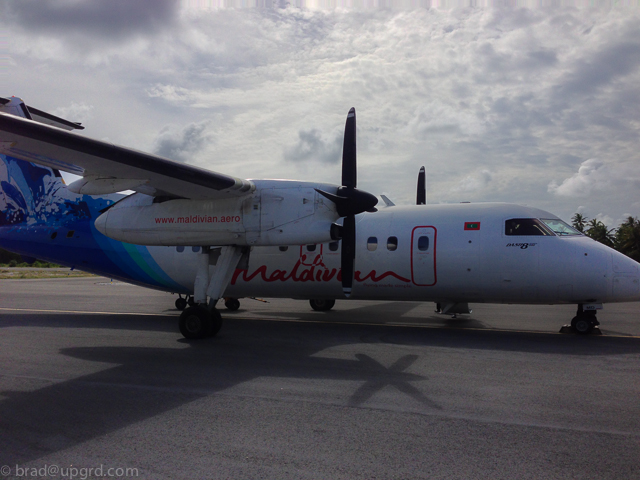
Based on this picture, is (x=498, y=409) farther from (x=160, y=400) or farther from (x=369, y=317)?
(x=369, y=317)

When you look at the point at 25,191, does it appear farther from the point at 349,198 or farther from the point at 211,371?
the point at 349,198

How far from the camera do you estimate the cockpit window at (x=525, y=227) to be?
11.0m

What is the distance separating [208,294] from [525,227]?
7743 mm

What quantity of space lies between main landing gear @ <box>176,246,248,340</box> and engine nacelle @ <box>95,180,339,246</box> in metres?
0.67

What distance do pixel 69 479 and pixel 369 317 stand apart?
448 inches

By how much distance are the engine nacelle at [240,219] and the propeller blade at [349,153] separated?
0.42 meters

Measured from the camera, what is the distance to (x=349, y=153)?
32.0 feet

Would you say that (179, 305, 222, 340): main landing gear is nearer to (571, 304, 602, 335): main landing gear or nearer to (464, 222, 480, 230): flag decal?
(464, 222, 480, 230): flag decal

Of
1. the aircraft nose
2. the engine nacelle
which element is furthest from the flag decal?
the engine nacelle

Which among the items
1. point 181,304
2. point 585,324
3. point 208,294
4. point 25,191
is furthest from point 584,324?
point 25,191

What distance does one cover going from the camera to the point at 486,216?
1166cm

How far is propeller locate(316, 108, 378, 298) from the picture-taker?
9727 millimetres

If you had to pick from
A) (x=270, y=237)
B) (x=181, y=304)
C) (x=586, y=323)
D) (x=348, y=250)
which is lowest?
(x=181, y=304)

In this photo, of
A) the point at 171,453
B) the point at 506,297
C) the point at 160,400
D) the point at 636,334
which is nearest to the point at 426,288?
the point at 506,297
